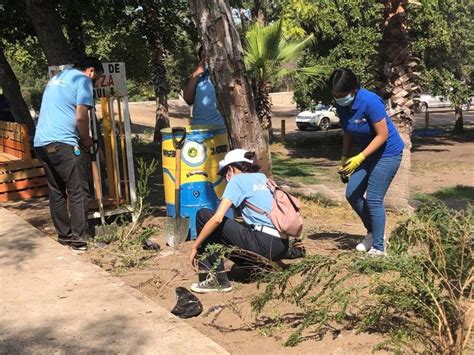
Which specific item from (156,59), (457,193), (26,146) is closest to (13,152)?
(26,146)

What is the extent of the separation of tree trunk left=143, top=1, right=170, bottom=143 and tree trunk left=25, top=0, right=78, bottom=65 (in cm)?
409

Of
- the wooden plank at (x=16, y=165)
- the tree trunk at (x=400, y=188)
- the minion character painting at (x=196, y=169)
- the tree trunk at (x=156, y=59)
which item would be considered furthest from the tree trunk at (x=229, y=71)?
the tree trunk at (x=156, y=59)

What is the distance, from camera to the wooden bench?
8047mm

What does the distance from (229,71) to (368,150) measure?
1765 mm

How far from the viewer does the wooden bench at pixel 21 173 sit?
8.05 metres

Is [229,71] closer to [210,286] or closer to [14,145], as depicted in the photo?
[210,286]

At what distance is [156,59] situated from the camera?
53.9ft

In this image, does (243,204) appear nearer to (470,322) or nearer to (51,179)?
(470,322)

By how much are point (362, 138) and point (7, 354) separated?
3.10 metres

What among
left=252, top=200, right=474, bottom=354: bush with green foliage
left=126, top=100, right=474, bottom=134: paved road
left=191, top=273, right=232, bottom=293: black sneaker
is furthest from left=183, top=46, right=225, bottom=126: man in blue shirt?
left=126, top=100, right=474, bottom=134: paved road

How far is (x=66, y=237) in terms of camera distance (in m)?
5.56

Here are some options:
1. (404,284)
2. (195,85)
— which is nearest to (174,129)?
(195,85)

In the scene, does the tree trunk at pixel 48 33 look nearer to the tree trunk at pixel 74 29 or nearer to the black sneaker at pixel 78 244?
the tree trunk at pixel 74 29

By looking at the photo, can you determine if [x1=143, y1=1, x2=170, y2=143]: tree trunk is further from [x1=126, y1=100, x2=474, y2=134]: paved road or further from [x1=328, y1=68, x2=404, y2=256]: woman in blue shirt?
[x1=126, y1=100, x2=474, y2=134]: paved road
